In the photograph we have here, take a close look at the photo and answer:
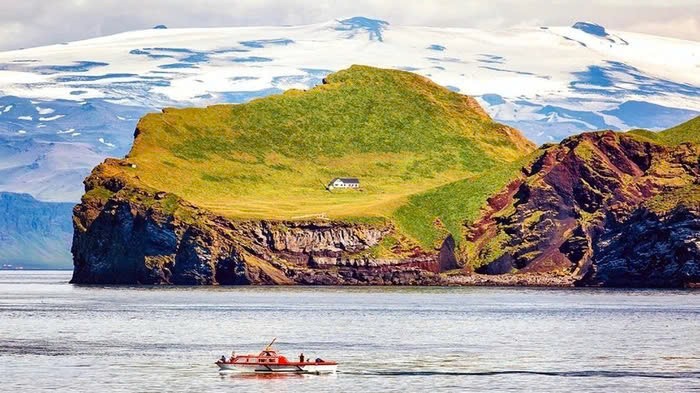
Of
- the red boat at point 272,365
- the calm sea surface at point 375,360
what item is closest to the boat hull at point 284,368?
the red boat at point 272,365

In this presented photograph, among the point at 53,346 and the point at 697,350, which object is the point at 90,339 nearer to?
the point at 53,346

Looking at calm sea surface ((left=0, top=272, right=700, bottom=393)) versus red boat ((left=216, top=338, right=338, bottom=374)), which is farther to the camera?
red boat ((left=216, top=338, right=338, bottom=374))

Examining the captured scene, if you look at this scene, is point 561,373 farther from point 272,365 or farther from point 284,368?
point 272,365

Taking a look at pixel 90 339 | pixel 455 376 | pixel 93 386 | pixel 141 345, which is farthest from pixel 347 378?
pixel 90 339

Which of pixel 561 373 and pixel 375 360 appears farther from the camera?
pixel 375 360

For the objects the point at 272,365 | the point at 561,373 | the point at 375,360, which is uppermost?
the point at 272,365

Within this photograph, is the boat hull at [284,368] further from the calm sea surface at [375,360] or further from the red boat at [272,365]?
the calm sea surface at [375,360]

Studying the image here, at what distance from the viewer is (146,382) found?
455 feet

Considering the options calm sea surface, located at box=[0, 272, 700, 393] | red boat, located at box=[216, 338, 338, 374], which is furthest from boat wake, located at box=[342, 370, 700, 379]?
red boat, located at box=[216, 338, 338, 374]

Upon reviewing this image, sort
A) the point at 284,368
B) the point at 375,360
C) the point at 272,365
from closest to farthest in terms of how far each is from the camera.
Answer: the point at 272,365 → the point at 284,368 → the point at 375,360

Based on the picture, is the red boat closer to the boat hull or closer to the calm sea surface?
the boat hull

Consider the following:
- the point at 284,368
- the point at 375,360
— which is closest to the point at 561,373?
the point at 375,360

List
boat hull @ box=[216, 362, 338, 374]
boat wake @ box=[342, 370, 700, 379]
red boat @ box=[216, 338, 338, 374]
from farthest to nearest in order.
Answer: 1. red boat @ box=[216, 338, 338, 374]
2. boat hull @ box=[216, 362, 338, 374]
3. boat wake @ box=[342, 370, 700, 379]

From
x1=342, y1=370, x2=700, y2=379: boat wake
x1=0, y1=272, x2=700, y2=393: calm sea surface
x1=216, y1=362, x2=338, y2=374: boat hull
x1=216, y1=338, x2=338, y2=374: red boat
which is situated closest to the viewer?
x1=0, y1=272, x2=700, y2=393: calm sea surface
